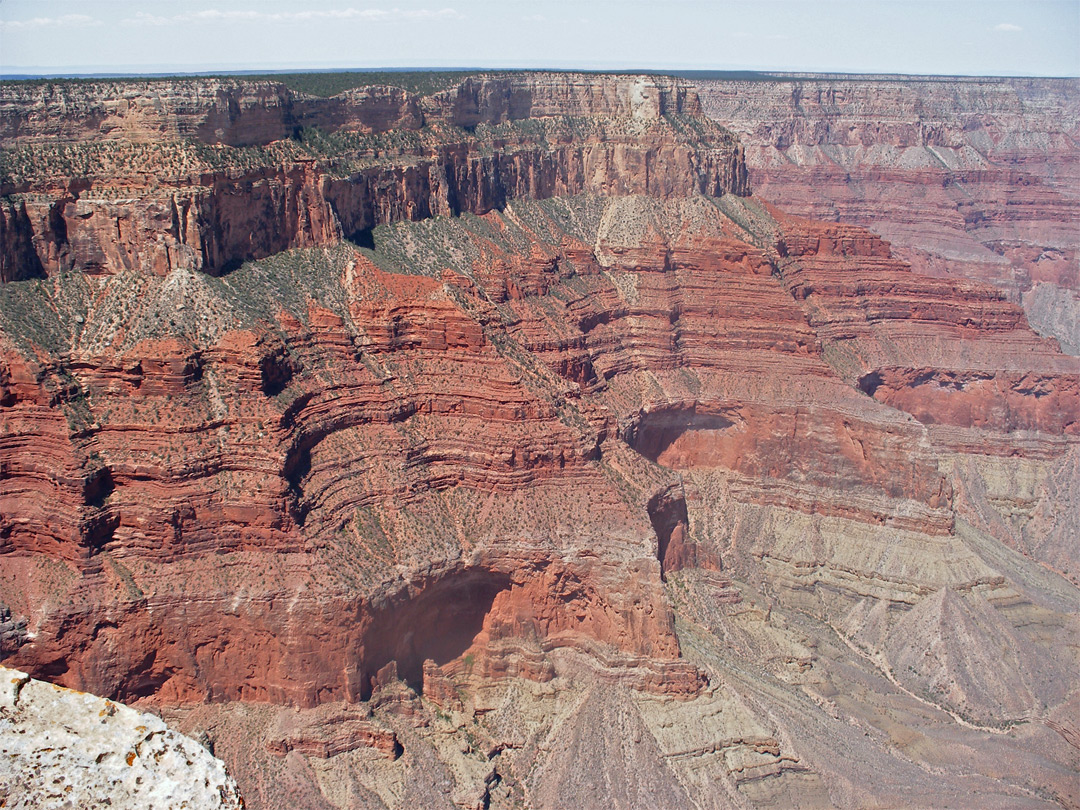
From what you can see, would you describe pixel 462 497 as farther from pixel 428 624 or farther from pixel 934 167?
pixel 934 167

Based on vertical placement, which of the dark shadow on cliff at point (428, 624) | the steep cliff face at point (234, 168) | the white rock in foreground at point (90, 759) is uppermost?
the steep cliff face at point (234, 168)

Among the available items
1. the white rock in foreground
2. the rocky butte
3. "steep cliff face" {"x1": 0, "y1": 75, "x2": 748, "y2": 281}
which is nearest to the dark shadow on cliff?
the rocky butte

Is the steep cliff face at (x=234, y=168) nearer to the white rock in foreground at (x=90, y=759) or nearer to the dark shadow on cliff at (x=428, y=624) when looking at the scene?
the dark shadow on cliff at (x=428, y=624)

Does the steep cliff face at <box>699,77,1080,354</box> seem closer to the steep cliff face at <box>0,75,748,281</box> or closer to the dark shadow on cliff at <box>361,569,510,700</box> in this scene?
the steep cliff face at <box>0,75,748,281</box>

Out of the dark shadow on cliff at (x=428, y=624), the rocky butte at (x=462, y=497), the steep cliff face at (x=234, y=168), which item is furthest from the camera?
the steep cliff face at (x=234, y=168)

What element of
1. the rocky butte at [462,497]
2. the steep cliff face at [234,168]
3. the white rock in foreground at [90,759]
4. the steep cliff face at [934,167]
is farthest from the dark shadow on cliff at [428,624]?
the steep cliff face at [934,167]

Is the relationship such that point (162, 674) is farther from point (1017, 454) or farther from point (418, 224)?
point (1017, 454)

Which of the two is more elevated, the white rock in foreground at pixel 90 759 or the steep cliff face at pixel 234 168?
the steep cliff face at pixel 234 168

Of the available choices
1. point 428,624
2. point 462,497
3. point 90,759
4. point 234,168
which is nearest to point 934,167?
point 462,497
